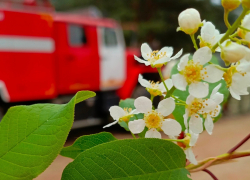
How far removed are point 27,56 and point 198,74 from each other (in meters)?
2.57

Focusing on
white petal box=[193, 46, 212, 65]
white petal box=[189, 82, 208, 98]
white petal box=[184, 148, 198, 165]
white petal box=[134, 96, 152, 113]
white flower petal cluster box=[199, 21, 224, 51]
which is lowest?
white petal box=[184, 148, 198, 165]

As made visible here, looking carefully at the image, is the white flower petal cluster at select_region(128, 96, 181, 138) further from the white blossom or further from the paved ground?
the paved ground

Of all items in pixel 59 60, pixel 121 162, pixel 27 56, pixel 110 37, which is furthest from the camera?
pixel 110 37

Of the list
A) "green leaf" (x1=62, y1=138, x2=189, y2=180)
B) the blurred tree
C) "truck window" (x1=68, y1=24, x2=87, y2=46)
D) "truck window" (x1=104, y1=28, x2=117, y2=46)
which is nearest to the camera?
"green leaf" (x1=62, y1=138, x2=189, y2=180)

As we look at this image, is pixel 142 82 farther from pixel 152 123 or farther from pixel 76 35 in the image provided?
pixel 76 35

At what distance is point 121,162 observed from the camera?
0.20 metres

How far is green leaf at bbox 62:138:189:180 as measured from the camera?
20cm

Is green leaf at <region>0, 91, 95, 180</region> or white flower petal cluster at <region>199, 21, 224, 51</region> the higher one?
white flower petal cluster at <region>199, 21, 224, 51</region>

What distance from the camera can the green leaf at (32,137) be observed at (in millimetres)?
200

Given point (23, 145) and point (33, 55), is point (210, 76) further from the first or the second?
point (33, 55)

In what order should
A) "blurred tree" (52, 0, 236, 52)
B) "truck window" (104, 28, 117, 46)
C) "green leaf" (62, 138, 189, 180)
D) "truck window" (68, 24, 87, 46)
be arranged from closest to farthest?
1. "green leaf" (62, 138, 189, 180)
2. "truck window" (68, 24, 87, 46)
3. "truck window" (104, 28, 117, 46)
4. "blurred tree" (52, 0, 236, 52)

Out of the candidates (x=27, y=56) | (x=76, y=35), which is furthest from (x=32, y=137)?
(x=76, y=35)

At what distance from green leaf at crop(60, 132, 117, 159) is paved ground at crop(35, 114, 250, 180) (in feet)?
5.22

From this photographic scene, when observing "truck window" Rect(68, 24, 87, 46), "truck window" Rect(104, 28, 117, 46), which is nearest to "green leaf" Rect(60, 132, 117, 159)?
"truck window" Rect(68, 24, 87, 46)
